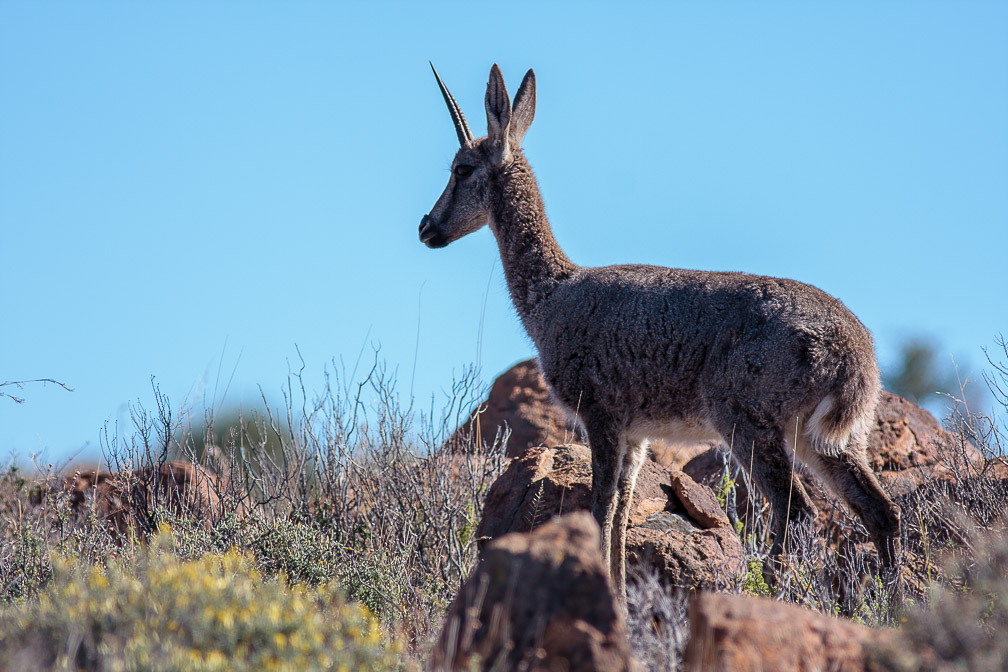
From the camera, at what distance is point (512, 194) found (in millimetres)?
8633

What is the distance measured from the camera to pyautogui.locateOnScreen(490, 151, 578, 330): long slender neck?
8297mm

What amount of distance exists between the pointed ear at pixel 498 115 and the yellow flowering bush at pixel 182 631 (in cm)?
501

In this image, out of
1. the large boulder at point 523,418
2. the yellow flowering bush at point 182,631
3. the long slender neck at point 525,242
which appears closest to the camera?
the yellow flowering bush at point 182,631

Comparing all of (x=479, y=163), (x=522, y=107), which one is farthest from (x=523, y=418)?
(x=522, y=107)

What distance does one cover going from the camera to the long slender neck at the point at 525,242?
830 cm

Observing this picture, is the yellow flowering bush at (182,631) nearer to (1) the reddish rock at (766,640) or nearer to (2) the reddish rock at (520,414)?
(1) the reddish rock at (766,640)

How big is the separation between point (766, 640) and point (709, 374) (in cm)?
318

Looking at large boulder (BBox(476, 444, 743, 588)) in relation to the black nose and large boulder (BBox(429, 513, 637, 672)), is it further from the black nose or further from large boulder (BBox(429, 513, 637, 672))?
large boulder (BBox(429, 513, 637, 672))

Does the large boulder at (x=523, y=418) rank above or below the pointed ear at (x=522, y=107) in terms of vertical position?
below

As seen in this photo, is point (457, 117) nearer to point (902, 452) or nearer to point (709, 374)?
point (709, 374)

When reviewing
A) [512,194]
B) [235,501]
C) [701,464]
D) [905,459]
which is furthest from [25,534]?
[905,459]

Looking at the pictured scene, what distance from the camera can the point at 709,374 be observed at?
23.3 feet

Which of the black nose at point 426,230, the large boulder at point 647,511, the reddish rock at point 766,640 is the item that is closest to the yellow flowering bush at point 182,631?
the reddish rock at point 766,640

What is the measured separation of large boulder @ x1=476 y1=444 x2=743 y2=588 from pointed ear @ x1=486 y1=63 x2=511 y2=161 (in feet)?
8.31
